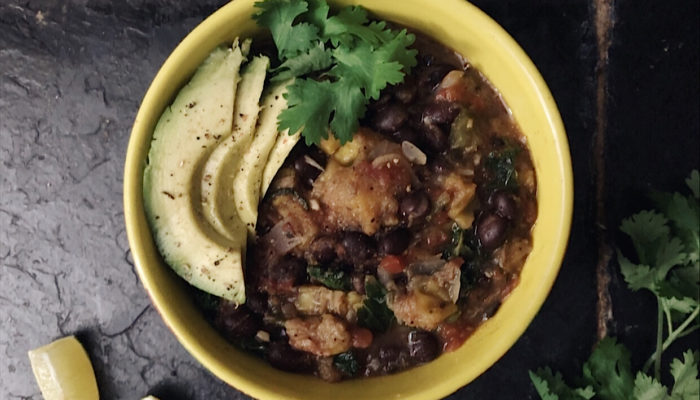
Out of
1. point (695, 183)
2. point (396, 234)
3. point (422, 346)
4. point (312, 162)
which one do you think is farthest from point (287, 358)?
point (695, 183)

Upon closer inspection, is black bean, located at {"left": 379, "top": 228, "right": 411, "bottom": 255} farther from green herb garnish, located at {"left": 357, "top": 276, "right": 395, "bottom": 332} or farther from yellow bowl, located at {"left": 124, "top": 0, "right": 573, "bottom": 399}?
yellow bowl, located at {"left": 124, "top": 0, "right": 573, "bottom": 399}

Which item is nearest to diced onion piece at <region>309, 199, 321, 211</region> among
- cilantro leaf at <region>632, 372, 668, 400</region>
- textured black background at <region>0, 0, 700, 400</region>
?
textured black background at <region>0, 0, 700, 400</region>

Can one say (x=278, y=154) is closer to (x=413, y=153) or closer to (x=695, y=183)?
(x=413, y=153)

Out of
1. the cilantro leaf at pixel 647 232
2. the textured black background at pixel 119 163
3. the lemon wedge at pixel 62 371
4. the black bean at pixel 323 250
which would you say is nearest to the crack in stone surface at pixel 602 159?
the textured black background at pixel 119 163

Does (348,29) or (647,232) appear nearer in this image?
(348,29)

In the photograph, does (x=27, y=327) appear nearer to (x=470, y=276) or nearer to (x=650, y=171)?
(x=470, y=276)

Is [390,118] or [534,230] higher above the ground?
[390,118]

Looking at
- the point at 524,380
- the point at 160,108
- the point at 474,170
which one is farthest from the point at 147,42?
the point at 524,380

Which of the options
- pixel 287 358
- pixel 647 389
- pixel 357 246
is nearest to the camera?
pixel 357 246
